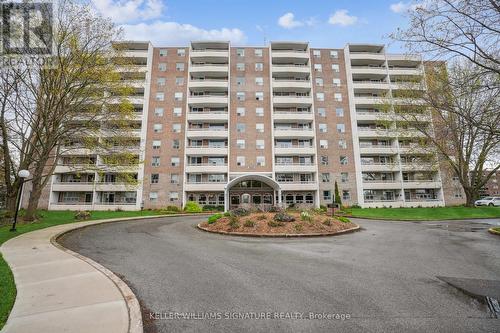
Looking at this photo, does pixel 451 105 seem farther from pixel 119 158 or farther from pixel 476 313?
pixel 119 158

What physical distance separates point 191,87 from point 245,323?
45874 mm

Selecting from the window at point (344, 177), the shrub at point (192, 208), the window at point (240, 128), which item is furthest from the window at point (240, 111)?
the window at point (344, 177)

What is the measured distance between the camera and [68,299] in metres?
4.52

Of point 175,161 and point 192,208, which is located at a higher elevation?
point 175,161

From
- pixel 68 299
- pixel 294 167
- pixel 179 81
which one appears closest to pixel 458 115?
pixel 68 299

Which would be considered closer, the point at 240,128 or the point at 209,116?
the point at 240,128

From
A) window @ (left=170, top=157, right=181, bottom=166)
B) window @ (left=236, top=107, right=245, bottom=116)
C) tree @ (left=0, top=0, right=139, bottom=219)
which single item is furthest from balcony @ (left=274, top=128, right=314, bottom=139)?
tree @ (left=0, top=0, right=139, bottom=219)

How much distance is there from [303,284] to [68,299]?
4.66 metres

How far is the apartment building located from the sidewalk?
103ft

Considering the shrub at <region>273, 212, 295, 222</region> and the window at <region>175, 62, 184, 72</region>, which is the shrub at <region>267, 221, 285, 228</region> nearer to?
the shrub at <region>273, 212, 295, 222</region>

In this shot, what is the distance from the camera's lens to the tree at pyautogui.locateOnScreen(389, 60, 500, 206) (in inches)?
388

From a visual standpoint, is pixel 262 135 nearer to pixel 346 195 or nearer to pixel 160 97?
pixel 346 195

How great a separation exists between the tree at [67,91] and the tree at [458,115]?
2056 cm

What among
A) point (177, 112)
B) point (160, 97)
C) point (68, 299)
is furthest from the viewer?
point (160, 97)
